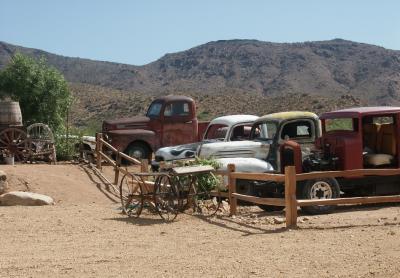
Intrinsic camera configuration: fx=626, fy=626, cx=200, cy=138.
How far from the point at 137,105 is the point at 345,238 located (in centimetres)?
4110

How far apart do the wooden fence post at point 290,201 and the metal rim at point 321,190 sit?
63.5 inches

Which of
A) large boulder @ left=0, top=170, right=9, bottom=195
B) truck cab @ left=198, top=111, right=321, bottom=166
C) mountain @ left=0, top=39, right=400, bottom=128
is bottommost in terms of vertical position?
large boulder @ left=0, top=170, right=9, bottom=195

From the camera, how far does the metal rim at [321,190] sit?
1073 cm

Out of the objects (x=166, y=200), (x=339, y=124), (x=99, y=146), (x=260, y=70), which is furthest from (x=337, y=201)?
(x=260, y=70)

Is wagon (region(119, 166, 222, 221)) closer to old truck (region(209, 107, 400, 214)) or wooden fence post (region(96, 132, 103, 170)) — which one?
old truck (region(209, 107, 400, 214))

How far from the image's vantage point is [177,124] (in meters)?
19.2

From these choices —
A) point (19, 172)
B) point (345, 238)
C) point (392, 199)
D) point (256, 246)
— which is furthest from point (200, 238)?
point (19, 172)

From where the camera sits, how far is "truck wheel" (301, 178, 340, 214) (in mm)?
10695

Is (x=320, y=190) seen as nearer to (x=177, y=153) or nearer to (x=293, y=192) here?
(x=293, y=192)

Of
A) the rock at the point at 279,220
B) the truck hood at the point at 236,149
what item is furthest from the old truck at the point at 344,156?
the rock at the point at 279,220

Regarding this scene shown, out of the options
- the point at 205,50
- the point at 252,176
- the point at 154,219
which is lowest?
the point at 154,219

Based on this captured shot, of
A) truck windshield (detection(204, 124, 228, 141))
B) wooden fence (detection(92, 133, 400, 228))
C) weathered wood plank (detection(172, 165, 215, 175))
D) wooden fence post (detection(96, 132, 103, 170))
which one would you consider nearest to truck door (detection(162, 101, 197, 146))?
wooden fence post (detection(96, 132, 103, 170))

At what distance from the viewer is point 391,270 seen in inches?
246

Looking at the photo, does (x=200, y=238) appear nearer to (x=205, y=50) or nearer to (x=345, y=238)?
(x=345, y=238)
